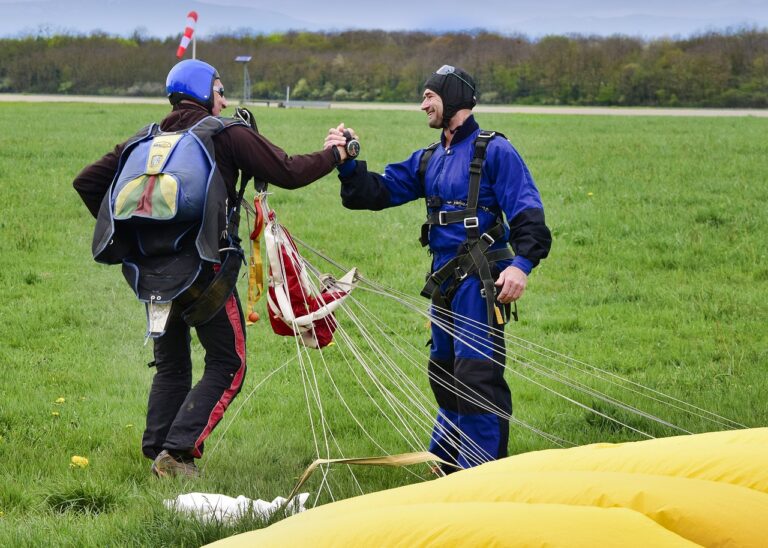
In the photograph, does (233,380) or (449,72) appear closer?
(233,380)

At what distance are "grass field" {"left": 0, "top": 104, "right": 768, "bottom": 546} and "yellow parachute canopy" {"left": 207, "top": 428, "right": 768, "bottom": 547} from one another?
114 centimetres

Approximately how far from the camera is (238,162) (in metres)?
4.86

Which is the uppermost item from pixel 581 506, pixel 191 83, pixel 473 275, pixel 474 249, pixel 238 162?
pixel 191 83

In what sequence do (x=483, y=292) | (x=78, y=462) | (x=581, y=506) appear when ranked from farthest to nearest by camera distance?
1. (x=78, y=462)
2. (x=483, y=292)
3. (x=581, y=506)

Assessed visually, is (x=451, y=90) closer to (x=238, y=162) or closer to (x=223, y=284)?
(x=238, y=162)

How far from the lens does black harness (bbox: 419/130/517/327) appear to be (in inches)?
195

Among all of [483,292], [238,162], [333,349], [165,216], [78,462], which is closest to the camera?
[165,216]

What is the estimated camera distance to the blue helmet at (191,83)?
488 cm

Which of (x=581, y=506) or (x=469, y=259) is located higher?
(x=469, y=259)

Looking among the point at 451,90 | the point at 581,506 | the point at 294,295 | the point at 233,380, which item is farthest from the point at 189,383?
the point at 581,506

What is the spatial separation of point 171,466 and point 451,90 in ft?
7.47

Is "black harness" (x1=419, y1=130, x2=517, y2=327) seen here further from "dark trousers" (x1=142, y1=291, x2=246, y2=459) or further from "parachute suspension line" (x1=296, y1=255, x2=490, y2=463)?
"dark trousers" (x1=142, y1=291, x2=246, y2=459)

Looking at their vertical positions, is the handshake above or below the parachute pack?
above

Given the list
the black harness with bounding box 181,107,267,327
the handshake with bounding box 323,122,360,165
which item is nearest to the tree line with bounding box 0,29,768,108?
the handshake with bounding box 323,122,360,165
